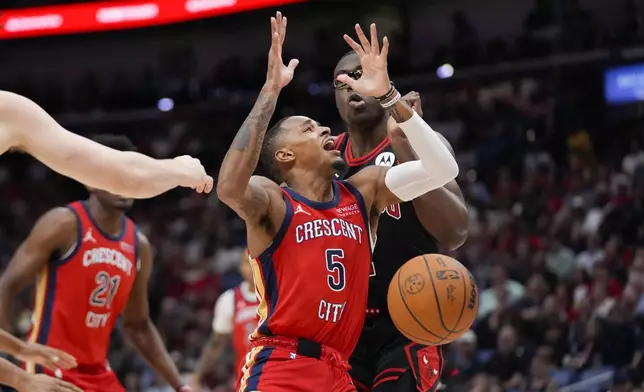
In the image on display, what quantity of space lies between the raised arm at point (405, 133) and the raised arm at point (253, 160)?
0.32 m

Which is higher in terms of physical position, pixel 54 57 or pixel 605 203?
pixel 54 57

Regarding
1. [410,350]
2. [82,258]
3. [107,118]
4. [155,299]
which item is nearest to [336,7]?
[107,118]

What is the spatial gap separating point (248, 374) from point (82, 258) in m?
2.16

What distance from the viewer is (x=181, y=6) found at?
17.8 meters

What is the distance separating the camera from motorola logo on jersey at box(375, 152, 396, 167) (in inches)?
207

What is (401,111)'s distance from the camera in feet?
15.0

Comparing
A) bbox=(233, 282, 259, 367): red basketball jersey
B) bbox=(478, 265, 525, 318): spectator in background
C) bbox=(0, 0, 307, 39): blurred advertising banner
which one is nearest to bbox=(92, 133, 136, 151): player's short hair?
bbox=(233, 282, 259, 367): red basketball jersey

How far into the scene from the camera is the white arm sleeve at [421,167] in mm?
→ 4551

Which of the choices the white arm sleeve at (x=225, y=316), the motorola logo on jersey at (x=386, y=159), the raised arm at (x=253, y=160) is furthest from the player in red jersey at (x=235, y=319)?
the raised arm at (x=253, y=160)

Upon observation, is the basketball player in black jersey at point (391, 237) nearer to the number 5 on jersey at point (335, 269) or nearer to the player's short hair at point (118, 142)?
the number 5 on jersey at point (335, 269)

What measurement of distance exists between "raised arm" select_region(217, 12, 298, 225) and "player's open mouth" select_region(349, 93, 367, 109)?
76 cm

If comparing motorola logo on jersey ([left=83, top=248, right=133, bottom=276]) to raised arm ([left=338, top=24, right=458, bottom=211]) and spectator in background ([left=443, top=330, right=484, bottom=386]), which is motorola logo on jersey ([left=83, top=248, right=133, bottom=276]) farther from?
spectator in background ([left=443, top=330, right=484, bottom=386])

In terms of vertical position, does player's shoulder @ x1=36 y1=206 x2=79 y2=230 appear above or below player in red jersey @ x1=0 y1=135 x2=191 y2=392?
above

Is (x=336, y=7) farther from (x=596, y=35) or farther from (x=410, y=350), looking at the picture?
(x=410, y=350)
